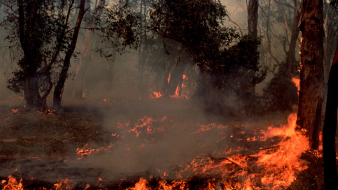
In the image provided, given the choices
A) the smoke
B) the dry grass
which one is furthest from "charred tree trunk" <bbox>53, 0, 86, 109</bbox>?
the smoke

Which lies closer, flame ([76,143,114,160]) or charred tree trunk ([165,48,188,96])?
flame ([76,143,114,160])

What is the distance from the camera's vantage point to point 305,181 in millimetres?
5750

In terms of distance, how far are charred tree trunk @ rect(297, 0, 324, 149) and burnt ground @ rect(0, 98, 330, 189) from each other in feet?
3.45

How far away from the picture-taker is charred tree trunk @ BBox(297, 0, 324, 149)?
7.47 m

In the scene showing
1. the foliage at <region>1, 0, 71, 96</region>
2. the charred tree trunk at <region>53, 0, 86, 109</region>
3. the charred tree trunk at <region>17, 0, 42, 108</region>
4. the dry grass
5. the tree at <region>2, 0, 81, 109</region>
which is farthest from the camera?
the charred tree trunk at <region>53, 0, 86, 109</region>

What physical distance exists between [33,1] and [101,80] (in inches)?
768

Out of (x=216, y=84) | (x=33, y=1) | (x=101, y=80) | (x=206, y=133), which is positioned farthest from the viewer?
(x=101, y=80)

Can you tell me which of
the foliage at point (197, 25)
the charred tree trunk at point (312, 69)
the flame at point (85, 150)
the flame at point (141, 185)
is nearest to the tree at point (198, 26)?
the foliage at point (197, 25)

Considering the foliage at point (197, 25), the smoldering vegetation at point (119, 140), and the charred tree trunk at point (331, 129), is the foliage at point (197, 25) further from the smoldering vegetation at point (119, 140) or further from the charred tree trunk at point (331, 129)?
the charred tree trunk at point (331, 129)

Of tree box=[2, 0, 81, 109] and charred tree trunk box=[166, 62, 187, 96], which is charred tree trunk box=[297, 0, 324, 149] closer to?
tree box=[2, 0, 81, 109]

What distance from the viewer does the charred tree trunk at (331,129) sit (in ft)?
14.3

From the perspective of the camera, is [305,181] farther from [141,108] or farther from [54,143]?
[141,108]

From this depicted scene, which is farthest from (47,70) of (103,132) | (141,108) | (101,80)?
(101,80)

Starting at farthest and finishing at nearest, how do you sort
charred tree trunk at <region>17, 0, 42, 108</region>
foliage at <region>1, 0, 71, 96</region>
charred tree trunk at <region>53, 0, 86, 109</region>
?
charred tree trunk at <region>53, 0, 86, 109</region>, foliage at <region>1, 0, 71, 96</region>, charred tree trunk at <region>17, 0, 42, 108</region>
